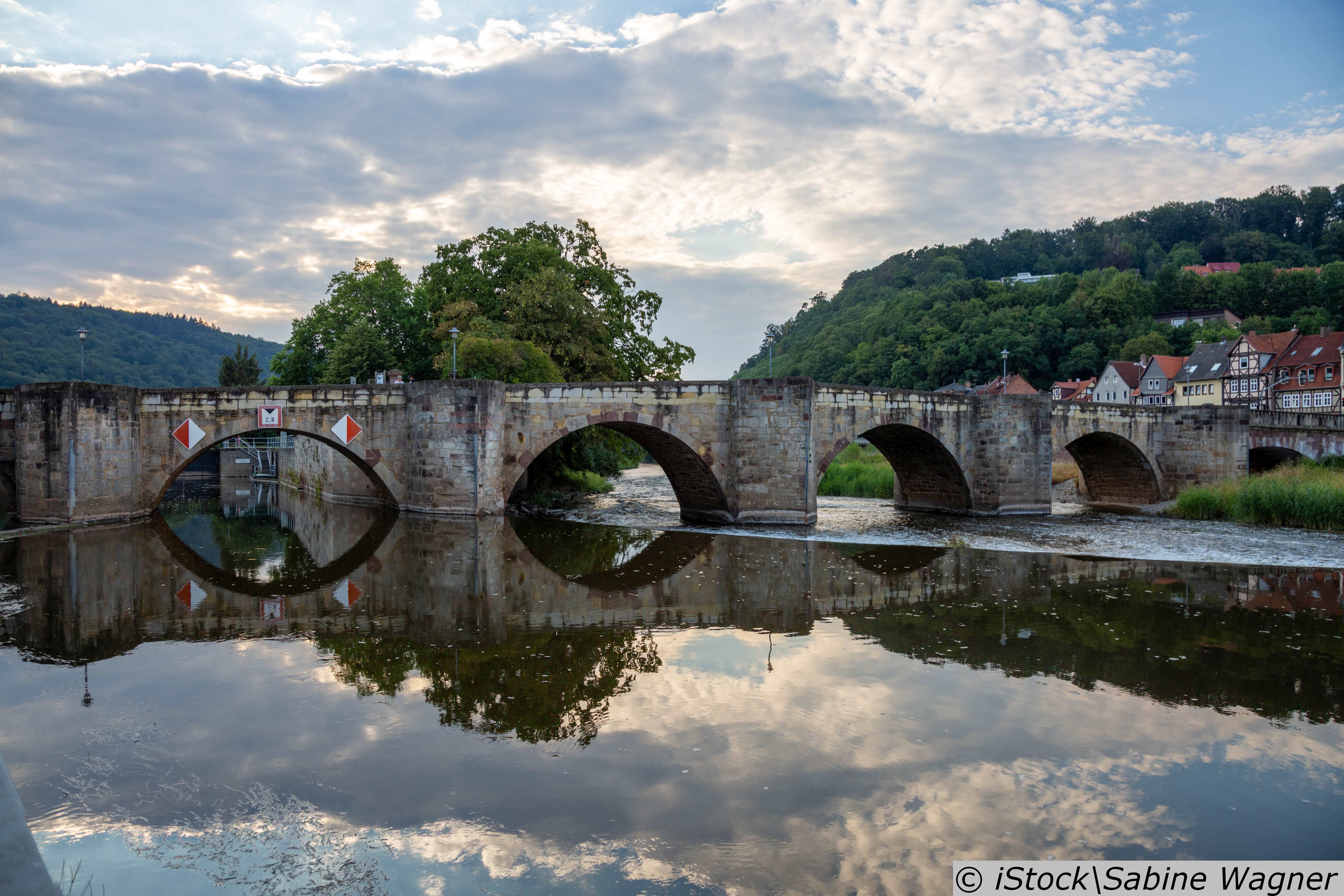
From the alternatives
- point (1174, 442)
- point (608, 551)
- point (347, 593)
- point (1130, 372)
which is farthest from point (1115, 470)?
point (1130, 372)

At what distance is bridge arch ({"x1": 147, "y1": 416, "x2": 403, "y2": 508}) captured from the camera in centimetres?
1998

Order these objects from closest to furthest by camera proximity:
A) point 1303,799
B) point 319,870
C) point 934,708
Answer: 1. point 319,870
2. point 1303,799
3. point 934,708

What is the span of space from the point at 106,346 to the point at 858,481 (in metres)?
81.2

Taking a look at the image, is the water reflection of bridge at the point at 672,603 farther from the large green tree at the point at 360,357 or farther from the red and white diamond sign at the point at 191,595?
the large green tree at the point at 360,357

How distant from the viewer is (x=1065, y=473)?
123ft

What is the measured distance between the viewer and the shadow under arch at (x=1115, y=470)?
1186 inches

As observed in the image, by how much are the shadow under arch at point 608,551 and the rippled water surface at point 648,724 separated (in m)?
0.25

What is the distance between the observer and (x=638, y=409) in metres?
21.4

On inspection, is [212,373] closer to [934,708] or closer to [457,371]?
[457,371]

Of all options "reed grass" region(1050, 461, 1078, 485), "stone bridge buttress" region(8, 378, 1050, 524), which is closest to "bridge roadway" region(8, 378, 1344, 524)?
"stone bridge buttress" region(8, 378, 1050, 524)

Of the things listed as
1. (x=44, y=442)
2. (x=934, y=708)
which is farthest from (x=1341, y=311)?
(x=44, y=442)

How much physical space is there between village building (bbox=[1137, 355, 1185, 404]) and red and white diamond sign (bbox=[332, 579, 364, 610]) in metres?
70.0

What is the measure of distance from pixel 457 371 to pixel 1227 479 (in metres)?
27.0

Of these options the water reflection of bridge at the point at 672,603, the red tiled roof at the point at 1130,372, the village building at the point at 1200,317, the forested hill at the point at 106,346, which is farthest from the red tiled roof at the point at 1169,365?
the forested hill at the point at 106,346
